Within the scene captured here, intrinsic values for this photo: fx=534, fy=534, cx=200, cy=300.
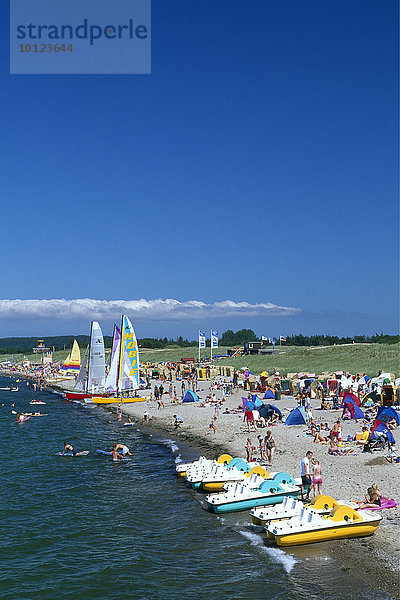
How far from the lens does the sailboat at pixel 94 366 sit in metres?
61.5

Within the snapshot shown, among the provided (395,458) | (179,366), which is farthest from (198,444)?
(179,366)

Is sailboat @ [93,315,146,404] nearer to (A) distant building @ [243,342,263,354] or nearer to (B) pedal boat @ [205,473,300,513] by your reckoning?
(B) pedal boat @ [205,473,300,513]

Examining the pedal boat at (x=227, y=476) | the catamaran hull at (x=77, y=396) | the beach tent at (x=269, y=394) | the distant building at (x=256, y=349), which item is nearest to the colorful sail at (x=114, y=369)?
the catamaran hull at (x=77, y=396)

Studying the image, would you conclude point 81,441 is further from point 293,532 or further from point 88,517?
point 293,532

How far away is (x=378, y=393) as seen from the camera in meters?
39.9

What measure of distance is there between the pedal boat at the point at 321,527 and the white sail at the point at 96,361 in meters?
46.6

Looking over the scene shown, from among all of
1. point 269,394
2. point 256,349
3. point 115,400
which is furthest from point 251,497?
point 256,349

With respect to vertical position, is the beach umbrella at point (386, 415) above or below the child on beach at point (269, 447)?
above

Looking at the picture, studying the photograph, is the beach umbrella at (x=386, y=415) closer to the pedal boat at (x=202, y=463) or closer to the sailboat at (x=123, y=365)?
the pedal boat at (x=202, y=463)

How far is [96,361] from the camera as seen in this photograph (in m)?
61.9

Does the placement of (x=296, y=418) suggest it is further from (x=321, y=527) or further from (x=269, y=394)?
(x=321, y=527)

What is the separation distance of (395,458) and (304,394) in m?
23.2

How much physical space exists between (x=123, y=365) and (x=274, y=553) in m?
44.5

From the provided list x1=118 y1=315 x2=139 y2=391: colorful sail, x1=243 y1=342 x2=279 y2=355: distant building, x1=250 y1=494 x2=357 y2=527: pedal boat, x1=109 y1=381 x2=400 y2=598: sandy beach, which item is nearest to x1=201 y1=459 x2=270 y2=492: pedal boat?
x1=109 y1=381 x2=400 y2=598: sandy beach
